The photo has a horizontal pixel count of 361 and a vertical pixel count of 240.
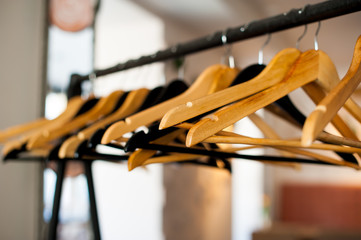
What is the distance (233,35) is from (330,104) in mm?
380

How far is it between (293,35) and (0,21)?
54.6 inches

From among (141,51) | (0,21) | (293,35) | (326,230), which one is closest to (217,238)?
(326,230)

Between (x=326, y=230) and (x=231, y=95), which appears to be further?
(x=326, y=230)

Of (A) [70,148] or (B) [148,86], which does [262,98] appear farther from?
(B) [148,86]

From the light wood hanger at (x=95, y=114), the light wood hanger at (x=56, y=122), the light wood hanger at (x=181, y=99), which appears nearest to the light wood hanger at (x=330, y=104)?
the light wood hanger at (x=181, y=99)

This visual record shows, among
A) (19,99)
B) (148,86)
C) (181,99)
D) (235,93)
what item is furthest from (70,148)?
(148,86)

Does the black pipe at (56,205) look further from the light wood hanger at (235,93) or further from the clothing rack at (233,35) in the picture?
the light wood hanger at (235,93)

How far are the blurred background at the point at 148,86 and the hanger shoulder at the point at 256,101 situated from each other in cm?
43

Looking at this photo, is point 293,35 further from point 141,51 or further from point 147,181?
point 147,181

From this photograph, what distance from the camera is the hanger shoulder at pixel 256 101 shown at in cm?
48

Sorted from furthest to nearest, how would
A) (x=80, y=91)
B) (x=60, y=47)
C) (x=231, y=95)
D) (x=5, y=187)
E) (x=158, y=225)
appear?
(x=158, y=225) < (x=60, y=47) < (x=5, y=187) < (x=80, y=91) < (x=231, y=95)

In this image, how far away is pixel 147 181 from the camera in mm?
2637

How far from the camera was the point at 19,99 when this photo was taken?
A: 137 cm

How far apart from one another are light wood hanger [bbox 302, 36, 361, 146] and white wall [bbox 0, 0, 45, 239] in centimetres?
120
